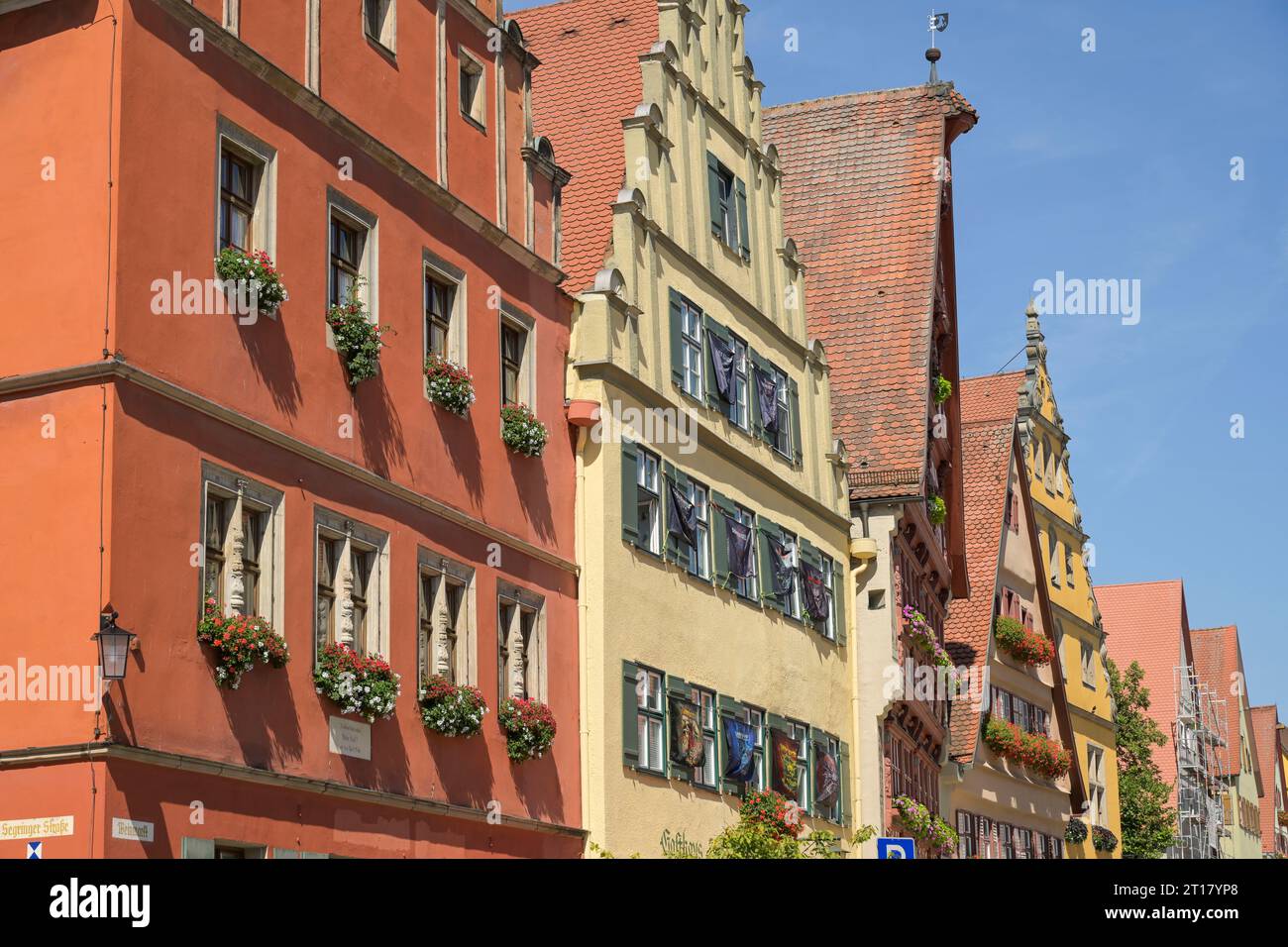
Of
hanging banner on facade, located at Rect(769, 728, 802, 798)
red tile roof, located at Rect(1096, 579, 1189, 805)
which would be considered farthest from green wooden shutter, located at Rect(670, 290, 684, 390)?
red tile roof, located at Rect(1096, 579, 1189, 805)

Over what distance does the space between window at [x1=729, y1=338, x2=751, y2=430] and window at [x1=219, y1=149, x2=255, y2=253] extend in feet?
33.6

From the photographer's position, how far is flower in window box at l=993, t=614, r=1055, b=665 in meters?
40.4

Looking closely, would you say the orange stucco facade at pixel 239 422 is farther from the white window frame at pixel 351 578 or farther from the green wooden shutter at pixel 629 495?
the green wooden shutter at pixel 629 495

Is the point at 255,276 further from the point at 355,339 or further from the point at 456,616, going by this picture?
the point at 456,616

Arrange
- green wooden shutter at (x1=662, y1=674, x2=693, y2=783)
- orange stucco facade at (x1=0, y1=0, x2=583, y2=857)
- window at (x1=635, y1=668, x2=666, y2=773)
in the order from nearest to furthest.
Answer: orange stucco facade at (x1=0, y1=0, x2=583, y2=857) → window at (x1=635, y1=668, x2=666, y2=773) → green wooden shutter at (x1=662, y1=674, x2=693, y2=783)

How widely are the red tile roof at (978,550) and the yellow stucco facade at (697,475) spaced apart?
9388mm

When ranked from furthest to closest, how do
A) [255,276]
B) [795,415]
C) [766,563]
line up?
[795,415] < [766,563] < [255,276]

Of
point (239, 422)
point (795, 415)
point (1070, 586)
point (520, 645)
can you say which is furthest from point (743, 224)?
point (1070, 586)

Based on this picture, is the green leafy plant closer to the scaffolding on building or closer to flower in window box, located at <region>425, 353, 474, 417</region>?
flower in window box, located at <region>425, 353, 474, 417</region>

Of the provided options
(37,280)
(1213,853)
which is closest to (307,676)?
(37,280)

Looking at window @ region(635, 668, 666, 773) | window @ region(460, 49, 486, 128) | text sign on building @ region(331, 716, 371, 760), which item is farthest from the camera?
window @ region(635, 668, 666, 773)

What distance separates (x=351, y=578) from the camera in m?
17.0

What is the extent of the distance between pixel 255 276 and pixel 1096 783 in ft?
122

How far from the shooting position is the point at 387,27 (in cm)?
1877
